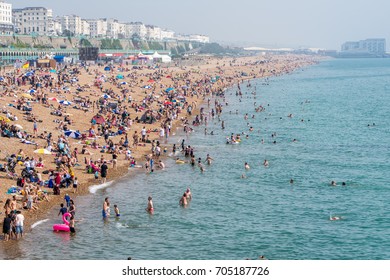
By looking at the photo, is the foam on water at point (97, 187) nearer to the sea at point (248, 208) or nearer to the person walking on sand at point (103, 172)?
the sea at point (248, 208)

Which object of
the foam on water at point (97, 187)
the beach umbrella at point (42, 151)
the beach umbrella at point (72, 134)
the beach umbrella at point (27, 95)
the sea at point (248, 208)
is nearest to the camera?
the sea at point (248, 208)

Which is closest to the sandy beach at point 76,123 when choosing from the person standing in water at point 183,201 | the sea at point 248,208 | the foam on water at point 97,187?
the foam on water at point 97,187

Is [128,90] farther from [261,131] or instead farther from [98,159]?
[98,159]

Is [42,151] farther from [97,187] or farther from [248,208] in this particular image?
[248,208]

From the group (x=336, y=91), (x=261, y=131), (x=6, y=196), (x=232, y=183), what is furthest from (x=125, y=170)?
(x=336, y=91)

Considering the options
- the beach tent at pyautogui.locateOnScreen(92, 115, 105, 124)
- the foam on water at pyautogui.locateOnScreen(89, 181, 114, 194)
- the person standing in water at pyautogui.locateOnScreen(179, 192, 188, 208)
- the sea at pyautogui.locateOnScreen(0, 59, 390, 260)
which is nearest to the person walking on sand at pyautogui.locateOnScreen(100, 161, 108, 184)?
the foam on water at pyautogui.locateOnScreen(89, 181, 114, 194)

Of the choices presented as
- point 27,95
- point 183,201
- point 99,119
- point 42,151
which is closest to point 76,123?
point 99,119

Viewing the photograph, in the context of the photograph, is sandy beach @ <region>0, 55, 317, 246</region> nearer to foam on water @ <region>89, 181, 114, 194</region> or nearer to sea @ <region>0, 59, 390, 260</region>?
foam on water @ <region>89, 181, 114, 194</region>

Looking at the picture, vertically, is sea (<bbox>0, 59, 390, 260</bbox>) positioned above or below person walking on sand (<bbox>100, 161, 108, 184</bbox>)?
below

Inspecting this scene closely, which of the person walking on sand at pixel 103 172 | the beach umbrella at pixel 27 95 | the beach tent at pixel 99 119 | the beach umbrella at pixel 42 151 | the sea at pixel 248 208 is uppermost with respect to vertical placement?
the beach umbrella at pixel 27 95
